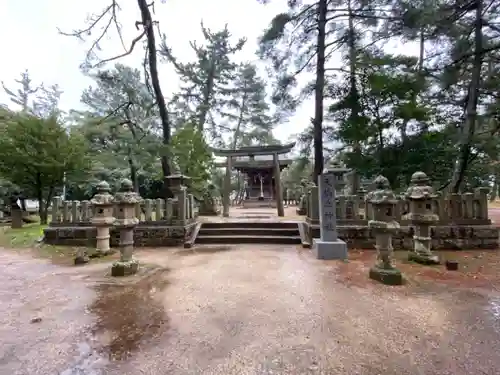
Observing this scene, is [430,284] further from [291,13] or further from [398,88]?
[291,13]

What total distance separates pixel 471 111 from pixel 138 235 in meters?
8.74

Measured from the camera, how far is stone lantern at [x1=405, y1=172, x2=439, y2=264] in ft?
14.7

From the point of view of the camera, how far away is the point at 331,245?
16.5 ft

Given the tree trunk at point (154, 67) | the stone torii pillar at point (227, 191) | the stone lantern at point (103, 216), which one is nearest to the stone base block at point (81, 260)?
the stone lantern at point (103, 216)

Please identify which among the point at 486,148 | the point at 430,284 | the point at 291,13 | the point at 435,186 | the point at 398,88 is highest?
the point at 291,13

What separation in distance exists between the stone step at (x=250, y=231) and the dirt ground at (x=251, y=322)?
247 centimetres

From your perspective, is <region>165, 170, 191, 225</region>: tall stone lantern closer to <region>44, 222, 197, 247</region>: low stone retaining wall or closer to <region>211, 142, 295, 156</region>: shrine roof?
<region>44, 222, 197, 247</region>: low stone retaining wall

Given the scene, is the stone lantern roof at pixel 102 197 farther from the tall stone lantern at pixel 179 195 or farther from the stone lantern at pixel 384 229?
the stone lantern at pixel 384 229

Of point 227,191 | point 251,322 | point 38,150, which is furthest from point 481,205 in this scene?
point 38,150

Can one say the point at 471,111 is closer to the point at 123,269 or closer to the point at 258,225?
the point at 258,225

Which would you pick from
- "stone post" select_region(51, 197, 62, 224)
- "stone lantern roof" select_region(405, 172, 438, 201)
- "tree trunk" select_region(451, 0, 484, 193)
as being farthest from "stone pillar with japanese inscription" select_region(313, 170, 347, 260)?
"stone post" select_region(51, 197, 62, 224)

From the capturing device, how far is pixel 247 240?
6.55 meters

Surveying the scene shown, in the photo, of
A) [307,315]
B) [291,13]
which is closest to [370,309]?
[307,315]

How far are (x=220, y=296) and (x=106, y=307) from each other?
4.11 ft
